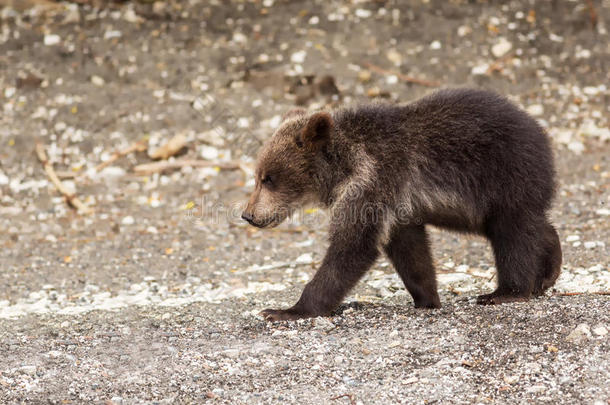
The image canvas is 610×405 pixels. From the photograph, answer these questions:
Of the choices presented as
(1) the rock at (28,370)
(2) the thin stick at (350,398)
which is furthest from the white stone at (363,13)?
(2) the thin stick at (350,398)

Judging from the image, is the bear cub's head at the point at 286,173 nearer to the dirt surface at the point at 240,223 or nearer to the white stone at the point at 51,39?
the dirt surface at the point at 240,223

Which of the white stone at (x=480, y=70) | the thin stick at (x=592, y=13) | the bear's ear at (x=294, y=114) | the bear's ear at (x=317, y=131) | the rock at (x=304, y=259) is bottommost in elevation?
the rock at (x=304, y=259)

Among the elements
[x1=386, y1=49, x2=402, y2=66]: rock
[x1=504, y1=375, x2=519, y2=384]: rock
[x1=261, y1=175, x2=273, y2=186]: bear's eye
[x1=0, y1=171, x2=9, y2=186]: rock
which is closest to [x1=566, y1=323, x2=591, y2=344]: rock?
[x1=504, y1=375, x2=519, y2=384]: rock

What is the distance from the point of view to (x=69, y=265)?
8.51m

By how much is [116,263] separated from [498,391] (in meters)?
5.00

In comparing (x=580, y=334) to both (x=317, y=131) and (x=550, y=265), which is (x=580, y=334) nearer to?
(x=550, y=265)

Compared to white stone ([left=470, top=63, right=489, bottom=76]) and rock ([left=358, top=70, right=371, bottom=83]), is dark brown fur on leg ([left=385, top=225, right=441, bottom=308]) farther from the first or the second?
white stone ([left=470, top=63, right=489, bottom=76])

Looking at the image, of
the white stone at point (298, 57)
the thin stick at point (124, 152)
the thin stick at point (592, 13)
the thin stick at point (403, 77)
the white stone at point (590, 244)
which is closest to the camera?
the white stone at point (590, 244)

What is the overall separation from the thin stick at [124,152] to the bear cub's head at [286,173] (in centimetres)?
478

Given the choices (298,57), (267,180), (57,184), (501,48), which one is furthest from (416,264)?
(501,48)

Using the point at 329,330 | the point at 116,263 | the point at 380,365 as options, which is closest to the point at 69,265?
the point at 116,263

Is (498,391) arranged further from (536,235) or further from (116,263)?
(116,263)

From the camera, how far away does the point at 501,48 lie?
12586 mm

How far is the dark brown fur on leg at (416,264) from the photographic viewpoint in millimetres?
6379
